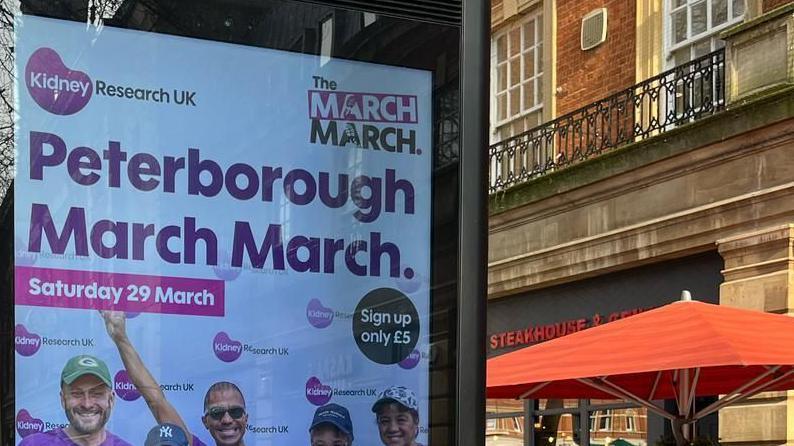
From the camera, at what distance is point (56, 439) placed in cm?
346

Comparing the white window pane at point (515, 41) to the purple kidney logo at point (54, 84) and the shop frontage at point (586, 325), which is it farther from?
the purple kidney logo at point (54, 84)

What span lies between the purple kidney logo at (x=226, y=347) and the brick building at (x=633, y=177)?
10.9m

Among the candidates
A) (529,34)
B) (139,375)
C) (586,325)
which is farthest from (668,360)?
(529,34)

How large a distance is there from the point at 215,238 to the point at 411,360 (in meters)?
0.65

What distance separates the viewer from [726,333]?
845 centimetres

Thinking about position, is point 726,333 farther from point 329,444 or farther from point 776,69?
point 776,69

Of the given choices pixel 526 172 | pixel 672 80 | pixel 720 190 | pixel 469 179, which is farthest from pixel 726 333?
pixel 526 172

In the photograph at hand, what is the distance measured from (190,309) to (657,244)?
42.1ft

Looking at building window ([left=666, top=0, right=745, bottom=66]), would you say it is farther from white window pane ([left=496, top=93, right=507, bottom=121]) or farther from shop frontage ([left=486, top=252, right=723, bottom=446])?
white window pane ([left=496, top=93, right=507, bottom=121])

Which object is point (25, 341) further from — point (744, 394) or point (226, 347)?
point (744, 394)

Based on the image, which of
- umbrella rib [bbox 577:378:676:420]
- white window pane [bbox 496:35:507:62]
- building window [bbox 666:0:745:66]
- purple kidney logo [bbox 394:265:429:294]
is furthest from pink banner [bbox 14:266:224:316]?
white window pane [bbox 496:35:507:62]

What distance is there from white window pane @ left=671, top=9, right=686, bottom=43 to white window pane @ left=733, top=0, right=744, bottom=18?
1.06 metres

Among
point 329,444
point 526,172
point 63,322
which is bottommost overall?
point 329,444

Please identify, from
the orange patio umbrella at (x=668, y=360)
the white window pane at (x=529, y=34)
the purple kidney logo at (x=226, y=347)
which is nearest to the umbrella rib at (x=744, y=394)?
the orange patio umbrella at (x=668, y=360)
